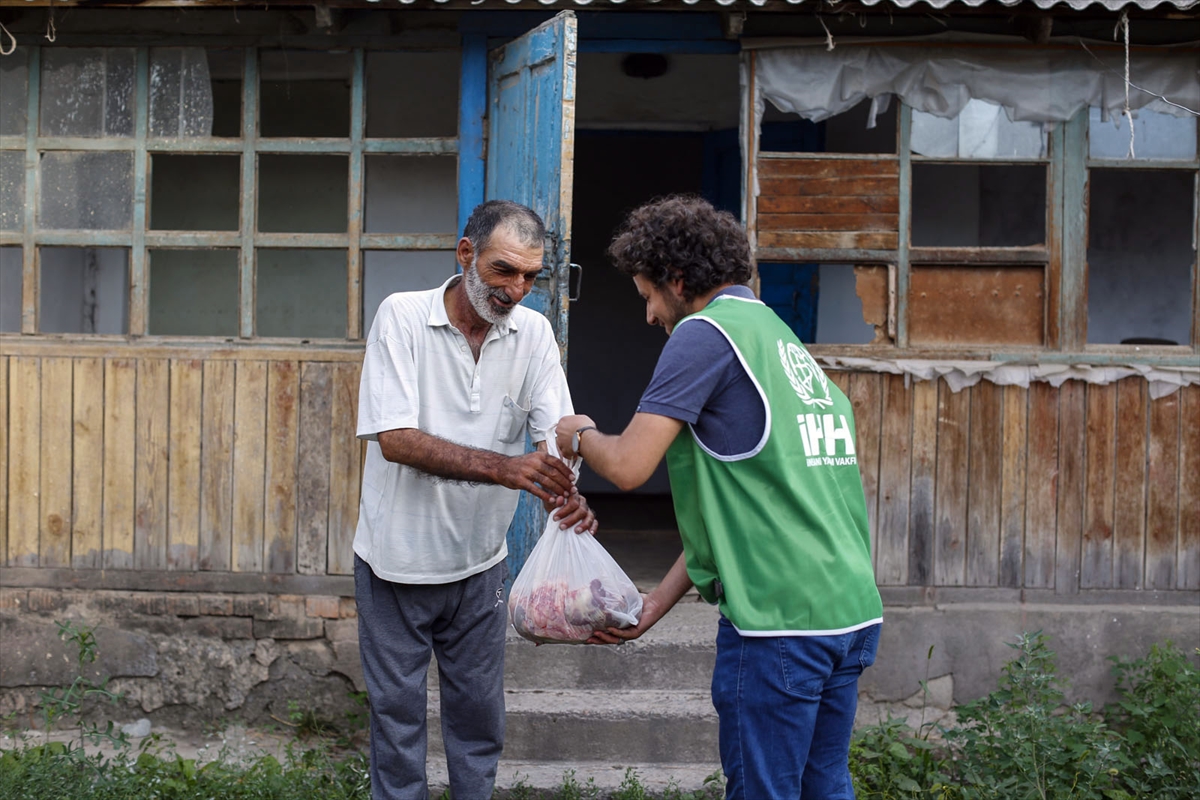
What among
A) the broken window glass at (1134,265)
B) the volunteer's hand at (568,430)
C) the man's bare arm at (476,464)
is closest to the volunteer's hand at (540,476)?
the man's bare arm at (476,464)

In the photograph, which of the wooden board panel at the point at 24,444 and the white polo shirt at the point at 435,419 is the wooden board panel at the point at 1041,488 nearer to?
the white polo shirt at the point at 435,419

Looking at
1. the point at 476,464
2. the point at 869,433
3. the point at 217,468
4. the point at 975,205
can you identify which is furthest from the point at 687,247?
the point at 975,205

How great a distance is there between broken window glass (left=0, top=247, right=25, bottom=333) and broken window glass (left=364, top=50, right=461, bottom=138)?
1917 millimetres

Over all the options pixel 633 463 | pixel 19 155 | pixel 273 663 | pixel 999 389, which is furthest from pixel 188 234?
pixel 999 389

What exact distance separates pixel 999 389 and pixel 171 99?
433 centimetres

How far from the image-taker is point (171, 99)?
18.3ft

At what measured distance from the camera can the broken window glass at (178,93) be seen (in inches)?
219

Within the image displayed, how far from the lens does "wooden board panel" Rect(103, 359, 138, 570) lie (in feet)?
18.0

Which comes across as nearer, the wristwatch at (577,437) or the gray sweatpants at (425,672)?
the wristwatch at (577,437)

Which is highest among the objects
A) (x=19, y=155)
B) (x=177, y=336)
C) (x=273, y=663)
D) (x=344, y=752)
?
(x=19, y=155)

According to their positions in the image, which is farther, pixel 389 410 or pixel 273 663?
pixel 273 663

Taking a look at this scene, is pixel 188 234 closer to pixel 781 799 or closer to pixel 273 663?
pixel 273 663

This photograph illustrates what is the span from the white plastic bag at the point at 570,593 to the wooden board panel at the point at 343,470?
7.66 feet

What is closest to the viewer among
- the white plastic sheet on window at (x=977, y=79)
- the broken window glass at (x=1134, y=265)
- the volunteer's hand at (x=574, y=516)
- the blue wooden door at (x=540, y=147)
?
the volunteer's hand at (x=574, y=516)
